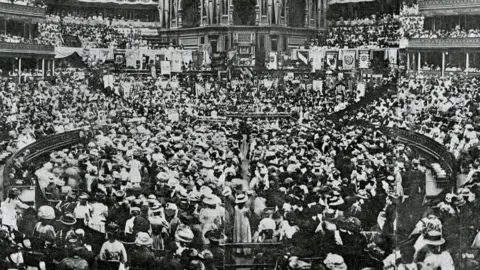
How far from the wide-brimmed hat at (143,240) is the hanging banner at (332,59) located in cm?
728

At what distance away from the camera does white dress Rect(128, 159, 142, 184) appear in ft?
41.1

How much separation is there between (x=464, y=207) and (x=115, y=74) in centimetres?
825

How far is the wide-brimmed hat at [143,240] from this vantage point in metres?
10.5

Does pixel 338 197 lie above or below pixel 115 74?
below

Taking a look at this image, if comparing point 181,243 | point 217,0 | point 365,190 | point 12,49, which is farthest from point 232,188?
point 217,0

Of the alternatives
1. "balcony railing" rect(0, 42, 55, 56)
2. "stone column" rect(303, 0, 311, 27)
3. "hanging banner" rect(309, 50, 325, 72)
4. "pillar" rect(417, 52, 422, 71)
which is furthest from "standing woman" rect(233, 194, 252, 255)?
"stone column" rect(303, 0, 311, 27)

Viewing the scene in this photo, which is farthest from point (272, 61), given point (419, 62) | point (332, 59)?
point (419, 62)

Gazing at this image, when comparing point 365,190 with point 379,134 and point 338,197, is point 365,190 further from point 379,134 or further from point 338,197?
point 379,134

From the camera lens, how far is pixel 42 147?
40.1 ft

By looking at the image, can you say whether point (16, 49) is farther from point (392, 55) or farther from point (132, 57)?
point (392, 55)

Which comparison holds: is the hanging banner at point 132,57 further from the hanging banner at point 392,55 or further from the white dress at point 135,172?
the hanging banner at point 392,55

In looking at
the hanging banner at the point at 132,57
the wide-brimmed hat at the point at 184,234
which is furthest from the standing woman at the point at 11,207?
the hanging banner at the point at 132,57

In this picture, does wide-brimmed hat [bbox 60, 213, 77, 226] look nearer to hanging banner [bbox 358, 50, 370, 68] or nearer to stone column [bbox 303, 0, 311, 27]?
hanging banner [bbox 358, 50, 370, 68]

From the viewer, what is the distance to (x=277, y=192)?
11.3 m
